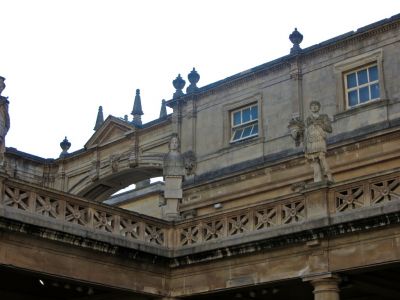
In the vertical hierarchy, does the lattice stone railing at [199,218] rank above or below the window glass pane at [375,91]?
below

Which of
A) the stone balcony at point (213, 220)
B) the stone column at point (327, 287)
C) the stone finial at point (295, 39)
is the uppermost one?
the stone finial at point (295, 39)

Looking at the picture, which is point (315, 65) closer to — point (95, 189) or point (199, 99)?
point (199, 99)

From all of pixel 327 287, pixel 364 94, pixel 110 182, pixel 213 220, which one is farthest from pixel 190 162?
pixel 327 287

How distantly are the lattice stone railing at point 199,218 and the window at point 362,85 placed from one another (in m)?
9.07

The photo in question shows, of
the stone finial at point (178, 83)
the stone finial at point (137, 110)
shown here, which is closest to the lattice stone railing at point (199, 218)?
the stone finial at point (178, 83)

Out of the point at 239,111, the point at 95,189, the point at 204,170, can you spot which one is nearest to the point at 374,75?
the point at 239,111

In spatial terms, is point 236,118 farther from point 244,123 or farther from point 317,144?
point 317,144

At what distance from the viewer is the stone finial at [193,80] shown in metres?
29.4

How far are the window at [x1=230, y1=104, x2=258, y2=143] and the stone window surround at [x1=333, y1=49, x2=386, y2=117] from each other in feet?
11.5

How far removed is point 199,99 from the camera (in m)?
29.1

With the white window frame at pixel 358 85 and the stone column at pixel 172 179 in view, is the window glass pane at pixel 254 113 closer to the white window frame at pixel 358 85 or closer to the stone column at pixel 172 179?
the white window frame at pixel 358 85

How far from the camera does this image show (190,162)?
27.9m

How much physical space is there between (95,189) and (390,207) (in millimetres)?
22508

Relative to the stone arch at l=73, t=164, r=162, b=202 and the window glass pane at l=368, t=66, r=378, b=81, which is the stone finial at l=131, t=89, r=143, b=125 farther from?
the window glass pane at l=368, t=66, r=378, b=81
